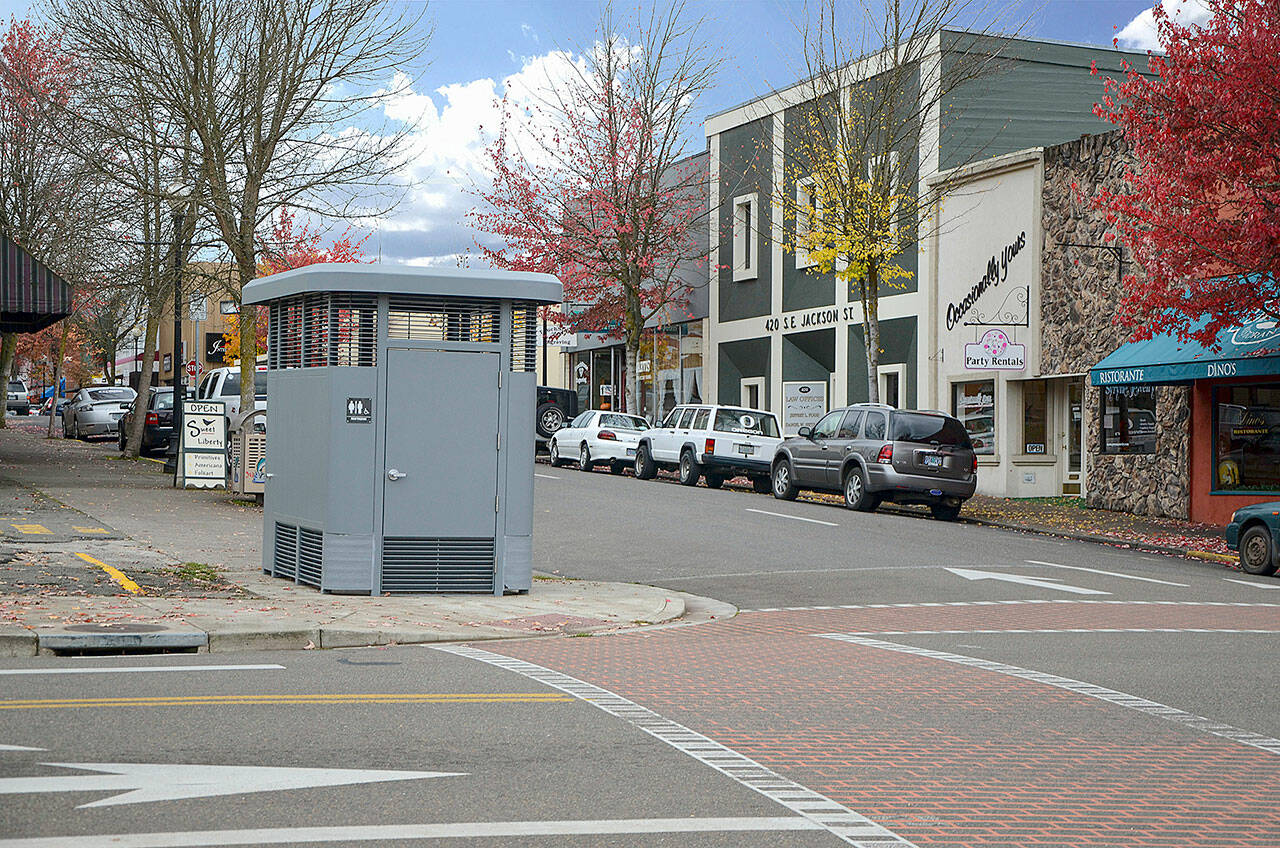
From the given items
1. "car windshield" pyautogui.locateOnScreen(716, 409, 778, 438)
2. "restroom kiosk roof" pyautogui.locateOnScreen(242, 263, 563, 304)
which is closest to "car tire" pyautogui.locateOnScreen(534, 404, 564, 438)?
"car windshield" pyautogui.locateOnScreen(716, 409, 778, 438)

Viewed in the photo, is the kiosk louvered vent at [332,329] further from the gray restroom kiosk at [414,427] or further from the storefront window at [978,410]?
the storefront window at [978,410]

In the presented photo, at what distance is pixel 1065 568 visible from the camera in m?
17.0

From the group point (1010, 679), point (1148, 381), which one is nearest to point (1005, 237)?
point (1148, 381)

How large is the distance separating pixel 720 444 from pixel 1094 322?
7.77 metres

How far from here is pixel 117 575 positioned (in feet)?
42.3

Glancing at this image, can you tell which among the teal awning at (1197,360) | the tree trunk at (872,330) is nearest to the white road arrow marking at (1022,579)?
the teal awning at (1197,360)

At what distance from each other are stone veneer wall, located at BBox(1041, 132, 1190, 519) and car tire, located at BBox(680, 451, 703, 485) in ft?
24.0

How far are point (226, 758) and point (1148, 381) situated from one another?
19464mm

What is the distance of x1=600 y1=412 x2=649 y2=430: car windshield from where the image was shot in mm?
34375

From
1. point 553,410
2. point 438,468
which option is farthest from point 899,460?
point 553,410

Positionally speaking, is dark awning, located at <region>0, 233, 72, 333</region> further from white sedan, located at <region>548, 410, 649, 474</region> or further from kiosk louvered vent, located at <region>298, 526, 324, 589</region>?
kiosk louvered vent, located at <region>298, 526, 324, 589</region>

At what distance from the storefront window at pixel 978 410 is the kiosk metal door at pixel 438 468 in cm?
1817

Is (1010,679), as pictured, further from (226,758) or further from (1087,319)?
(1087,319)

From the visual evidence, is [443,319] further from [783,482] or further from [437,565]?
[783,482]
